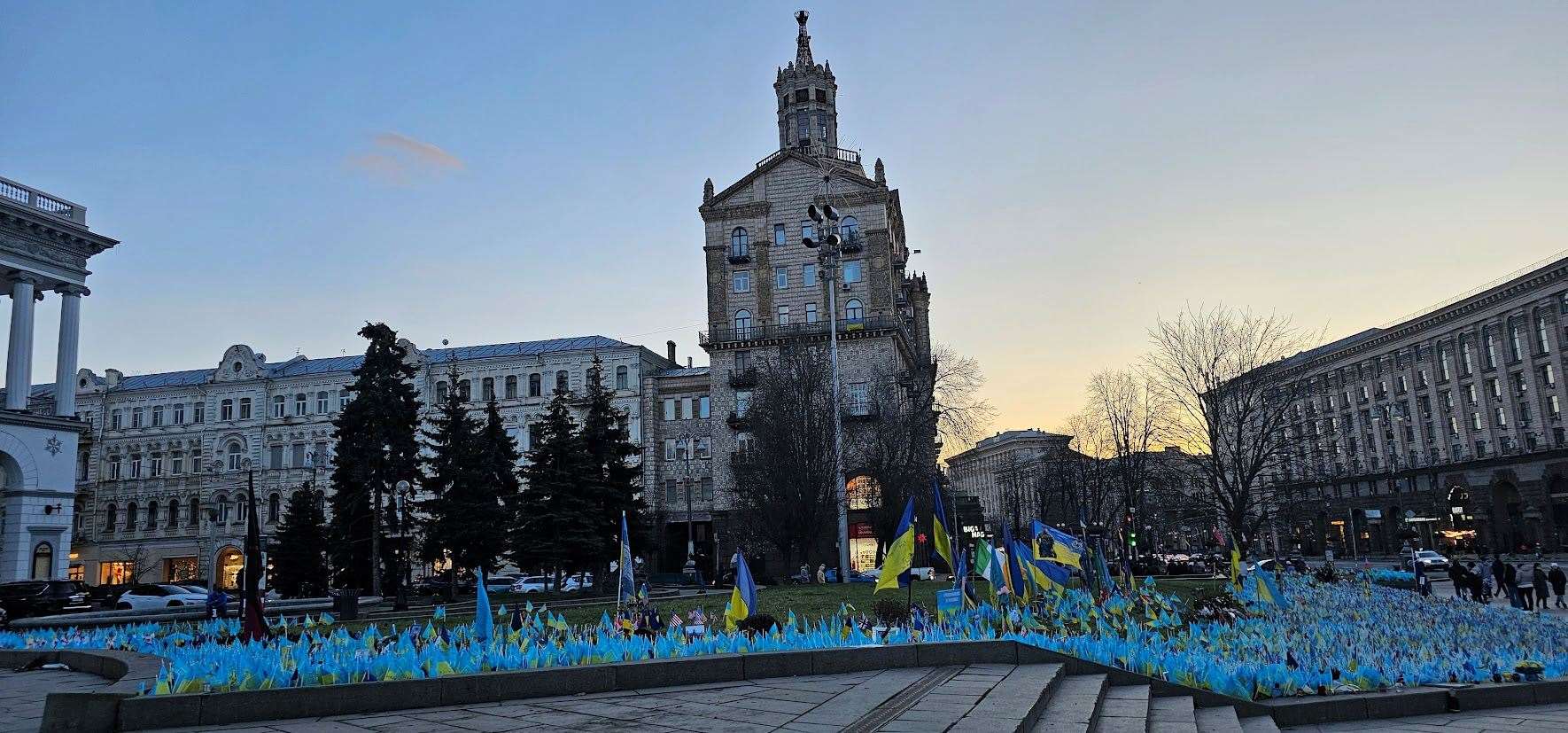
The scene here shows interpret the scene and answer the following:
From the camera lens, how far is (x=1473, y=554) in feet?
209

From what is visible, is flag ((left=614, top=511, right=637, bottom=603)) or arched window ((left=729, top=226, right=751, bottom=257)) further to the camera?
arched window ((left=729, top=226, right=751, bottom=257))

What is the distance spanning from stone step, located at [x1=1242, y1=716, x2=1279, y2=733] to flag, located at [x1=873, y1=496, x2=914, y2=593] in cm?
494

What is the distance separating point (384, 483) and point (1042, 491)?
39521 mm

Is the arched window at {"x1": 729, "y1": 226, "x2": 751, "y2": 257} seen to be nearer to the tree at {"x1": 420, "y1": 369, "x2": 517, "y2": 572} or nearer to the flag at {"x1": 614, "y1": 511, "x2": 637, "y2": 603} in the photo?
the tree at {"x1": 420, "y1": 369, "x2": 517, "y2": 572}

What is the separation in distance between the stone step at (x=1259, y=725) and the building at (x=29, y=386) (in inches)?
1581

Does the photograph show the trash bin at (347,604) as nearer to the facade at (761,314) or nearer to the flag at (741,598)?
the flag at (741,598)

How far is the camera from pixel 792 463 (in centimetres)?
4088

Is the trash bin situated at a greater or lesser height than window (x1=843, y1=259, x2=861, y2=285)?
lesser

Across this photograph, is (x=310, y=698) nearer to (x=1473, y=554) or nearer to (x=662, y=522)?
(x=662, y=522)

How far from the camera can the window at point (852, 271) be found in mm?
57500

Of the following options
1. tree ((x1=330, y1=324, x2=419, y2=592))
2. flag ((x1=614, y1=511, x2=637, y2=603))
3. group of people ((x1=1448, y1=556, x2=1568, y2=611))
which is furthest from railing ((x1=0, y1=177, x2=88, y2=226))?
group of people ((x1=1448, y1=556, x2=1568, y2=611))

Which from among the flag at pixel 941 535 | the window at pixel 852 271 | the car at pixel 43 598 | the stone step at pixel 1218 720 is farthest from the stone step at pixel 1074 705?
the window at pixel 852 271

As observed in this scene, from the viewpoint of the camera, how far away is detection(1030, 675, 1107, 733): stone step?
27.2 feet

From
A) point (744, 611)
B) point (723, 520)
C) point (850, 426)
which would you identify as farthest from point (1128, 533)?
point (744, 611)
